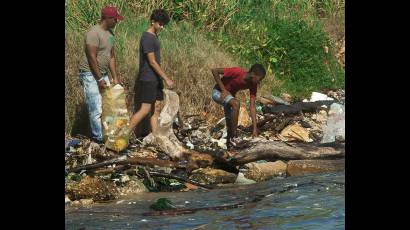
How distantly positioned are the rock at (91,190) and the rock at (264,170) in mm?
1864

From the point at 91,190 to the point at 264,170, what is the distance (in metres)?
2.37

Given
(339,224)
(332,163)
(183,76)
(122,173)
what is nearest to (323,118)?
(183,76)

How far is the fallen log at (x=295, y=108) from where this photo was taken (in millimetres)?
15680

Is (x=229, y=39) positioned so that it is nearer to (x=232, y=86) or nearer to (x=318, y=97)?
(x=318, y=97)

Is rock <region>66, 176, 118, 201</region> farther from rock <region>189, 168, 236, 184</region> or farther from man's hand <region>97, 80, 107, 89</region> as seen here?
man's hand <region>97, 80, 107, 89</region>

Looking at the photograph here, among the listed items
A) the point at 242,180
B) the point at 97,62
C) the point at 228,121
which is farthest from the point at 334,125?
the point at 97,62

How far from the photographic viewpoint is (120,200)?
10320 millimetres

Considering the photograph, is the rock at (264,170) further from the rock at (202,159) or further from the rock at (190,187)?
the rock at (190,187)

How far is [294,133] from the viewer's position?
14516 millimetres

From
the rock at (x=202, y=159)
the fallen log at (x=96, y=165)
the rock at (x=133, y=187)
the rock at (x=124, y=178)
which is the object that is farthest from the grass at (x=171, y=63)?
the rock at (x=133, y=187)

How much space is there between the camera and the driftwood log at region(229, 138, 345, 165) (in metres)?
11.9
